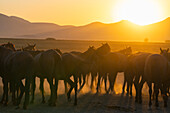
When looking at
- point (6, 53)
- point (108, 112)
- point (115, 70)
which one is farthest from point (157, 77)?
point (6, 53)

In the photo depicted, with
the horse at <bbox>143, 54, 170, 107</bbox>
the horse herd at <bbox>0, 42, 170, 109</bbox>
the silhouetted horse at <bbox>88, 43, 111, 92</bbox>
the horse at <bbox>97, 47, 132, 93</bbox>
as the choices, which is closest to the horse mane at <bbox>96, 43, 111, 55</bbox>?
the silhouetted horse at <bbox>88, 43, 111, 92</bbox>

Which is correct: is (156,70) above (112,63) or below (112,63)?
above

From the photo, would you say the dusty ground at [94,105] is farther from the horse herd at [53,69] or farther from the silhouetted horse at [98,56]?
the silhouetted horse at [98,56]

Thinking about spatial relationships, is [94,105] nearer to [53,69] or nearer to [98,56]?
[53,69]

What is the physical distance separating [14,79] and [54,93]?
5.01 ft

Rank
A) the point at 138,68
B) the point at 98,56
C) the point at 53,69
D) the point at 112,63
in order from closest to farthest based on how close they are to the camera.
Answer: the point at 53,69, the point at 138,68, the point at 98,56, the point at 112,63

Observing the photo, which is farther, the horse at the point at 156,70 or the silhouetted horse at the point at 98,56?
the silhouetted horse at the point at 98,56

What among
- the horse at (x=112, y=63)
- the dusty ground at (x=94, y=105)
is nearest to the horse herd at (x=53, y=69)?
the dusty ground at (x=94, y=105)

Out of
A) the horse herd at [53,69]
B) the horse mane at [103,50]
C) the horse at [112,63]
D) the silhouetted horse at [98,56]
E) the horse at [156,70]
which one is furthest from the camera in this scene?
the horse at [112,63]

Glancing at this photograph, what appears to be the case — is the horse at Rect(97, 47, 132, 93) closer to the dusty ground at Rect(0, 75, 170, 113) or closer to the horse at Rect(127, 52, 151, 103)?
the horse at Rect(127, 52, 151, 103)

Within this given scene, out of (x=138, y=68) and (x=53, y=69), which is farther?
(x=138, y=68)

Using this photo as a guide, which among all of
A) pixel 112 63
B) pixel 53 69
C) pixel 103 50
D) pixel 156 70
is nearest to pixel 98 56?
pixel 103 50

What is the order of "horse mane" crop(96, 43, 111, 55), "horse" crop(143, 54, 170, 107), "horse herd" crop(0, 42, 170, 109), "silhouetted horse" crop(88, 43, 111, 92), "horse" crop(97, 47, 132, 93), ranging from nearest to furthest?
"horse herd" crop(0, 42, 170, 109)
"horse" crop(143, 54, 170, 107)
"silhouetted horse" crop(88, 43, 111, 92)
"horse mane" crop(96, 43, 111, 55)
"horse" crop(97, 47, 132, 93)

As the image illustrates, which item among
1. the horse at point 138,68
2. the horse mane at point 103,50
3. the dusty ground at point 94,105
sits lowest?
the dusty ground at point 94,105
